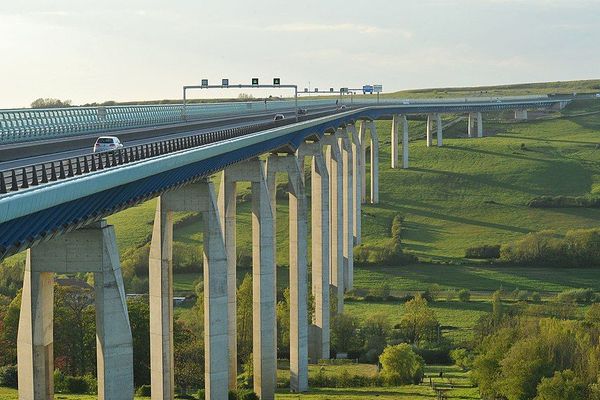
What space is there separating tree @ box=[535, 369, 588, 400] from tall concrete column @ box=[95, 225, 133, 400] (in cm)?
2883

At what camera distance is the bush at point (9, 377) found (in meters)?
60.9

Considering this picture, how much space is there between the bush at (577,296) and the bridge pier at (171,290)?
45.8 metres

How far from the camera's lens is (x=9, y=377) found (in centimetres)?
6134

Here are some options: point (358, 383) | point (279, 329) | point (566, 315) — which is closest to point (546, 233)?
point (566, 315)

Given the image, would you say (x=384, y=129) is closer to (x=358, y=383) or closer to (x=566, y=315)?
(x=566, y=315)

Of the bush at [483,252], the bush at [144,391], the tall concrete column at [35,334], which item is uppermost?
the tall concrete column at [35,334]

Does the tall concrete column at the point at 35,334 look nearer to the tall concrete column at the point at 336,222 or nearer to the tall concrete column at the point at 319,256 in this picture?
the tall concrete column at the point at 319,256

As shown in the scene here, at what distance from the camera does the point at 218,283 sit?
4762cm

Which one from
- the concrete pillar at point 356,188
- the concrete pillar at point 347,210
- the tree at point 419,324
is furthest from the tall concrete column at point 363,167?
the tree at point 419,324

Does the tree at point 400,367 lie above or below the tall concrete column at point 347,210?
below

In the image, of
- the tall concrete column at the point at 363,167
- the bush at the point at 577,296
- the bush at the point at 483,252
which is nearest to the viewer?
the bush at the point at 577,296

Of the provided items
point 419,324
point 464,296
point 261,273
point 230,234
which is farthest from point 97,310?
point 464,296

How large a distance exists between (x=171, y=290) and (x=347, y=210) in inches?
2248

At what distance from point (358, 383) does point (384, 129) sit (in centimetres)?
13720
